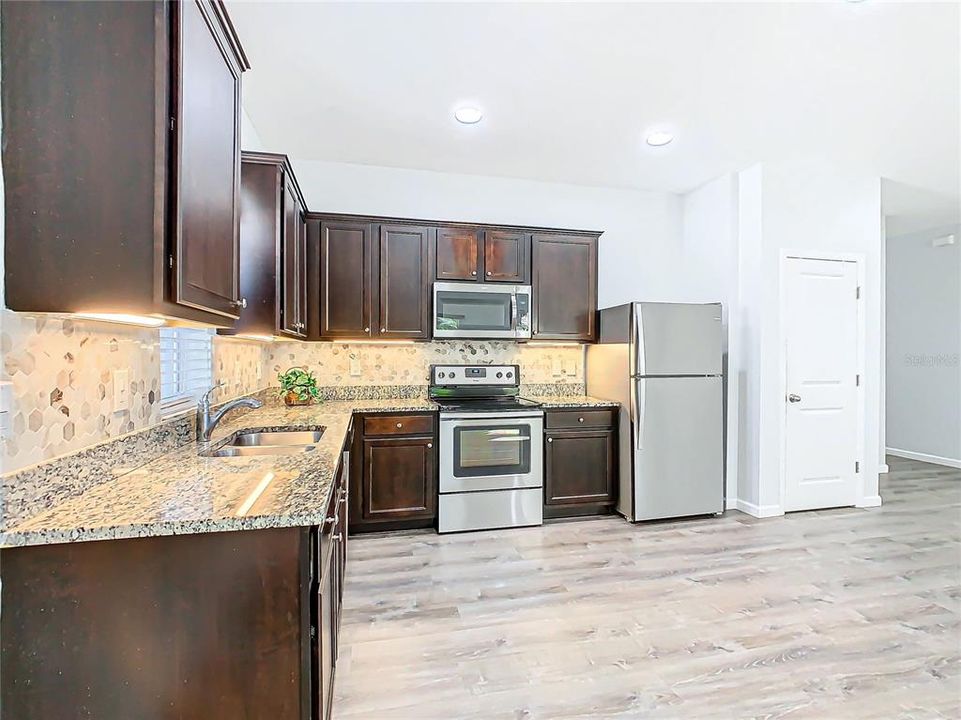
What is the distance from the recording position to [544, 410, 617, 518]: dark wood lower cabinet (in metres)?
3.76

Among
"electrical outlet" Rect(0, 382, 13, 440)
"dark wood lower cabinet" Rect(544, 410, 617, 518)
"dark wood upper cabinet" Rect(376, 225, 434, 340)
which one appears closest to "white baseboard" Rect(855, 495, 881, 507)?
"dark wood lower cabinet" Rect(544, 410, 617, 518)

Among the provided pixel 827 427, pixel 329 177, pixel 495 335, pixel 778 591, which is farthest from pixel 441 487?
pixel 827 427

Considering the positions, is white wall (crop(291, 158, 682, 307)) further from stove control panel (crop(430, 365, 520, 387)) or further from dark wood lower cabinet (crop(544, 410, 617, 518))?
dark wood lower cabinet (crop(544, 410, 617, 518))

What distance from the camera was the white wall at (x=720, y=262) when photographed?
13.5 feet

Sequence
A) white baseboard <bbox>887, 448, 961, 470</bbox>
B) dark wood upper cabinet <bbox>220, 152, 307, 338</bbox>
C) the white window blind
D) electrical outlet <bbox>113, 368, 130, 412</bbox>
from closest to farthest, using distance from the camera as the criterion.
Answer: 1. electrical outlet <bbox>113, 368, 130, 412</bbox>
2. the white window blind
3. dark wood upper cabinet <bbox>220, 152, 307, 338</bbox>
4. white baseboard <bbox>887, 448, 961, 470</bbox>

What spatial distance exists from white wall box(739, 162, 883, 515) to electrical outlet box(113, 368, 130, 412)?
13.3ft

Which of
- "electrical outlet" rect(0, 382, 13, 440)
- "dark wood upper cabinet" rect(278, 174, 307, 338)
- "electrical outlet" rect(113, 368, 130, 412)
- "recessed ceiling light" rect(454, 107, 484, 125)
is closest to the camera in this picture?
"electrical outlet" rect(0, 382, 13, 440)

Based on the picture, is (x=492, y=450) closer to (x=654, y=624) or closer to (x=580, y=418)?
(x=580, y=418)

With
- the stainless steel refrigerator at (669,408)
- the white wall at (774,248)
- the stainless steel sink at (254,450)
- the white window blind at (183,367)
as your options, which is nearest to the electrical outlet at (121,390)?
the white window blind at (183,367)

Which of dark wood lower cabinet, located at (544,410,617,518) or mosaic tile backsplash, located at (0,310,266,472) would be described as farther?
dark wood lower cabinet, located at (544,410,617,518)

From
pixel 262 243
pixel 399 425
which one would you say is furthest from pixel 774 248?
pixel 262 243

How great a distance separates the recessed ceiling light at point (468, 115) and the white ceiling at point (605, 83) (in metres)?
0.07

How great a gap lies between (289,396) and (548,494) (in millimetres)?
2022

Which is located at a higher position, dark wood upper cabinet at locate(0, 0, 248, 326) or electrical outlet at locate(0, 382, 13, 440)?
dark wood upper cabinet at locate(0, 0, 248, 326)
